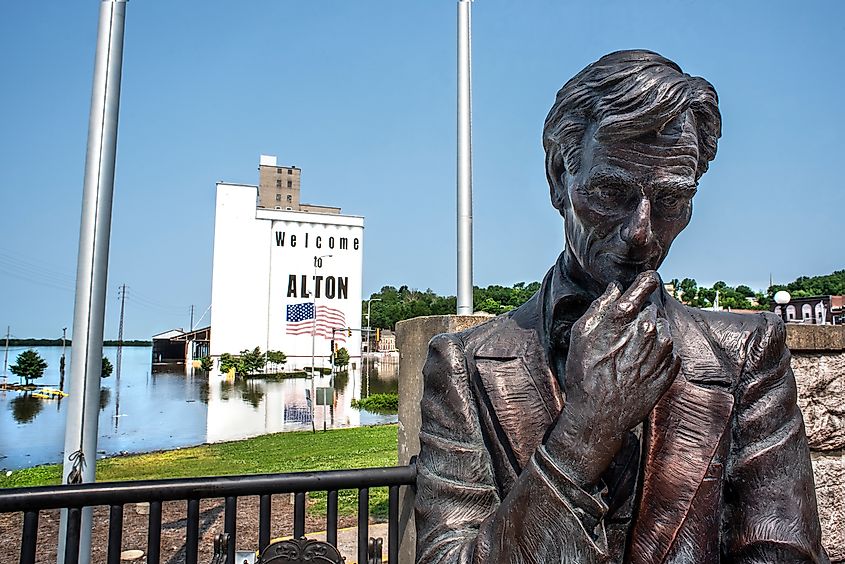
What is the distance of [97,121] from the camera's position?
4648 millimetres

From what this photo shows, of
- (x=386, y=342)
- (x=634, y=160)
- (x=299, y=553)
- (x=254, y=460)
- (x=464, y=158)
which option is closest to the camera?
(x=634, y=160)

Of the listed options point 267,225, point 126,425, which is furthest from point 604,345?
point 267,225

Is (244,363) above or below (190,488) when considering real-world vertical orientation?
below

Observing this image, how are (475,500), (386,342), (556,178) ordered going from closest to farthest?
(475,500) < (556,178) < (386,342)

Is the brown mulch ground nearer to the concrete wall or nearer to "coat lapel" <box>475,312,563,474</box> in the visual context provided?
the concrete wall

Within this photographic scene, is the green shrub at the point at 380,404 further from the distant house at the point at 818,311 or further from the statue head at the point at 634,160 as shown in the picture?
the statue head at the point at 634,160

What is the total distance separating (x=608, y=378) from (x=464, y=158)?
4197 millimetres

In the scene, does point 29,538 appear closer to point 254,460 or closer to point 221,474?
point 221,474

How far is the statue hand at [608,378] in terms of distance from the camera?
1.12m

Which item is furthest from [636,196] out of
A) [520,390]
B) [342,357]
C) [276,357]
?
[342,357]

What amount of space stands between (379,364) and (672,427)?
75.3m

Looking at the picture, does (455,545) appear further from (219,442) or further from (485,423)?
(219,442)

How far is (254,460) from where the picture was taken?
566 inches

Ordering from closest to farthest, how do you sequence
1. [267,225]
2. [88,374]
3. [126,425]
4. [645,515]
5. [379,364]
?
[645,515]
[88,374]
[126,425]
[267,225]
[379,364]
